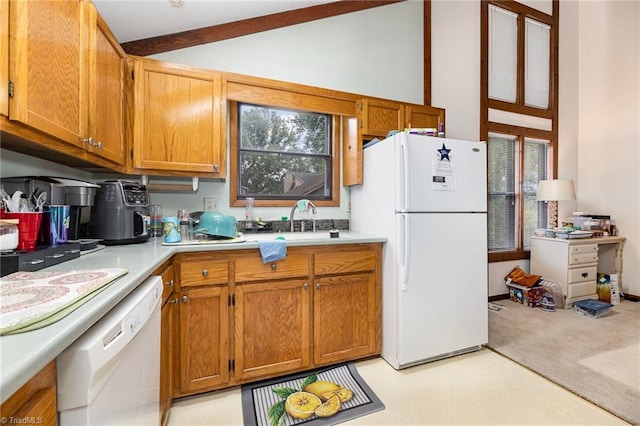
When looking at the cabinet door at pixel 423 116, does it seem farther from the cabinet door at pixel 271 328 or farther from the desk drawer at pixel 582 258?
the desk drawer at pixel 582 258

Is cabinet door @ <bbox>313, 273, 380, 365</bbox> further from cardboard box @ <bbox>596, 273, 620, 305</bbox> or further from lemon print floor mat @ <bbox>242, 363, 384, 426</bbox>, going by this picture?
cardboard box @ <bbox>596, 273, 620, 305</bbox>

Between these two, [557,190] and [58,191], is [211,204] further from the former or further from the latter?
[557,190]

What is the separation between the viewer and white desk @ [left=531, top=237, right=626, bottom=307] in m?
3.14

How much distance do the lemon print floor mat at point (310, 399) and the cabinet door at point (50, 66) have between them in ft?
5.52

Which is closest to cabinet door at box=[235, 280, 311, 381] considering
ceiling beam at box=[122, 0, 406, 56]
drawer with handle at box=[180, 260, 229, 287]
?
drawer with handle at box=[180, 260, 229, 287]

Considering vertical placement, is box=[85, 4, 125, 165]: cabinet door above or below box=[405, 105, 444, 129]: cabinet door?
below

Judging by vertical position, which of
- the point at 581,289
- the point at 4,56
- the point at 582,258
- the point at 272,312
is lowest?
the point at 581,289

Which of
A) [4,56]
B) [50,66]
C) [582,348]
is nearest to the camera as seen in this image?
[4,56]

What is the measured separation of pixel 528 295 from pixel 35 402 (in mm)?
4020

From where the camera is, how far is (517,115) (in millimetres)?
3574

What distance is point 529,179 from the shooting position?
375 cm

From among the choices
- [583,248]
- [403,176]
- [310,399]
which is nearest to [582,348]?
[583,248]

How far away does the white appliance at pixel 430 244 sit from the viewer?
6.39 ft

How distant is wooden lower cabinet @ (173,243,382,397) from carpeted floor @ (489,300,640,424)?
119 cm
